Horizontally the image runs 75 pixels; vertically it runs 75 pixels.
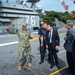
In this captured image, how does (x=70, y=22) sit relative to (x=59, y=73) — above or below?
above

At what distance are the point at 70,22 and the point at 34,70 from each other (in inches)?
97.9

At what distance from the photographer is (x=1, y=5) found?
2953 inches

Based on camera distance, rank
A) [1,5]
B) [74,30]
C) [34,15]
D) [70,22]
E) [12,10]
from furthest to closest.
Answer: [34,15], [12,10], [1,5], [70,22], [74,30]

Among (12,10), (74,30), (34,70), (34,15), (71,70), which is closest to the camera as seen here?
(74,30)

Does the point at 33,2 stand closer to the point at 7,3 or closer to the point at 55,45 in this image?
the point at 7,3

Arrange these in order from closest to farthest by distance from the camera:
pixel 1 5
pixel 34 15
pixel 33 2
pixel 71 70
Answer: pixel 71 70 → pixel 1 5 → pixel 34 15 → pixel 33 2

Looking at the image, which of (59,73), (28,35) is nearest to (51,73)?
(59,73)

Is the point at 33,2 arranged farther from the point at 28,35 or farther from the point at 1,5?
the point at 28,35

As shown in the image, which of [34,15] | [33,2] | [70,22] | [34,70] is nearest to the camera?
[70,22]

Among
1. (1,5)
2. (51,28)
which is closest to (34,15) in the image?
(1,5)

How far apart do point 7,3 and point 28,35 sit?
7391 cm

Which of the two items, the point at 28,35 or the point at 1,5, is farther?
the point at 1,5

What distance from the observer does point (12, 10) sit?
267ft

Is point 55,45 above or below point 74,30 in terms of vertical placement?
below
